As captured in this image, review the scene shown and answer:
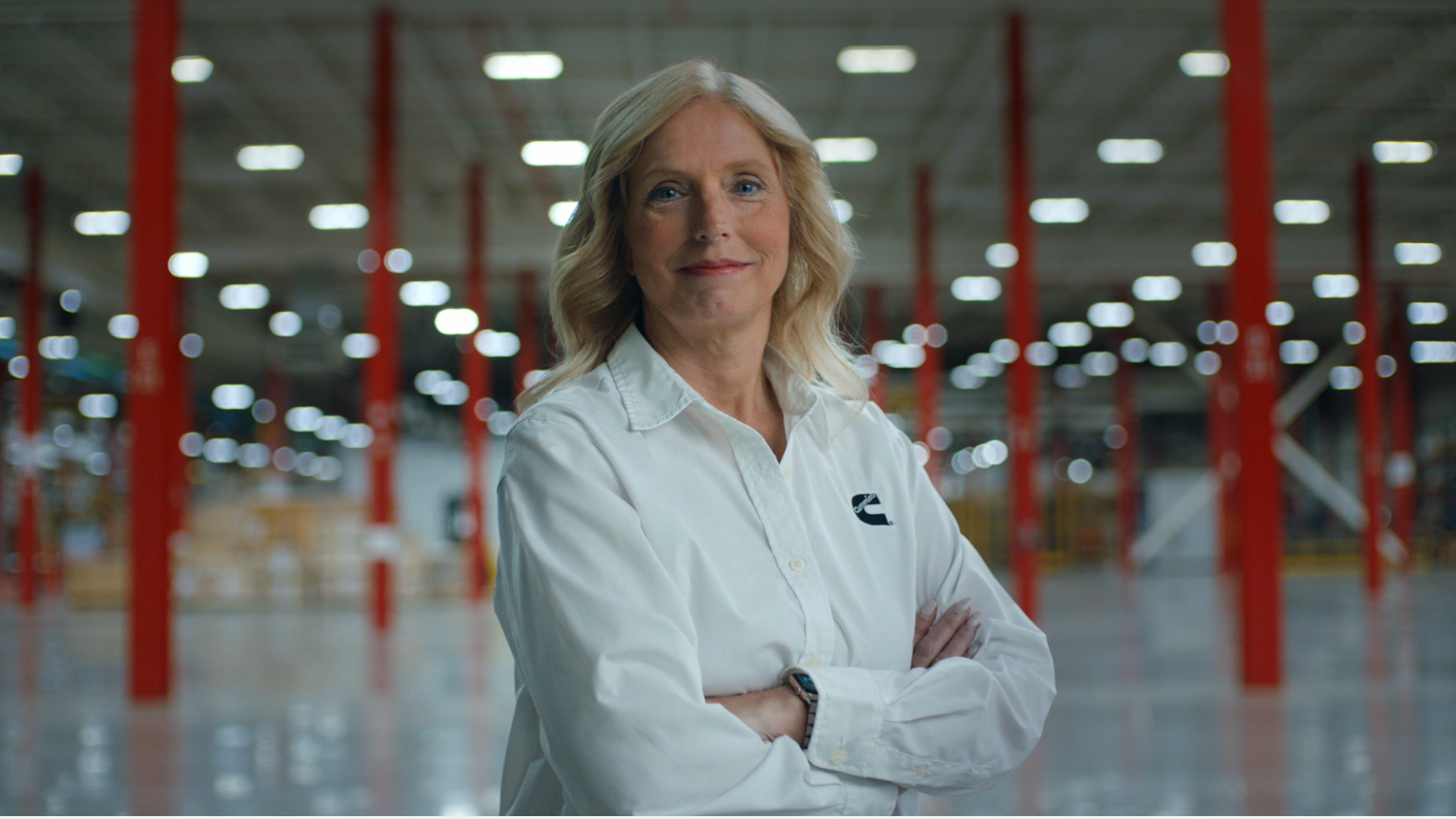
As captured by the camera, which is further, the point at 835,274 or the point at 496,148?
the point at 496,148

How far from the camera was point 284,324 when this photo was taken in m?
30.2

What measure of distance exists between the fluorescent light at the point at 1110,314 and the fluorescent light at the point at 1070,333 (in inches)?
19.1

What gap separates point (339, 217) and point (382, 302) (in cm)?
986

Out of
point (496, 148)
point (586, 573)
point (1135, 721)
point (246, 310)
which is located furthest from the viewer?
point (246, 310)

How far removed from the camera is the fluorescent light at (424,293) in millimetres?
25578

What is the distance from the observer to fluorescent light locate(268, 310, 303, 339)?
2931 cm

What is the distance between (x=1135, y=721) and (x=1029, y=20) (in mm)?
8761

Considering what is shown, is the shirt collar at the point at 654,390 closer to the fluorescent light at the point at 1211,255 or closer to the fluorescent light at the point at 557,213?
the fluorescent light at the point at 557,213

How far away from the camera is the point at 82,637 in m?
14.0

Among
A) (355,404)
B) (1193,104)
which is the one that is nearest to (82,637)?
(1193,104)

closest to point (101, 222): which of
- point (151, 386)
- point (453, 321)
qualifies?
point (453, 321)

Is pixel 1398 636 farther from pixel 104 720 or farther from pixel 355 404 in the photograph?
pixel 355 404

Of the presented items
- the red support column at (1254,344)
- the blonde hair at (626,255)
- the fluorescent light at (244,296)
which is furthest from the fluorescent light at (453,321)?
the blonde hair at (626,255)

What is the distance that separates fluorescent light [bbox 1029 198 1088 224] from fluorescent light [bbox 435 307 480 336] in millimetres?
13747
